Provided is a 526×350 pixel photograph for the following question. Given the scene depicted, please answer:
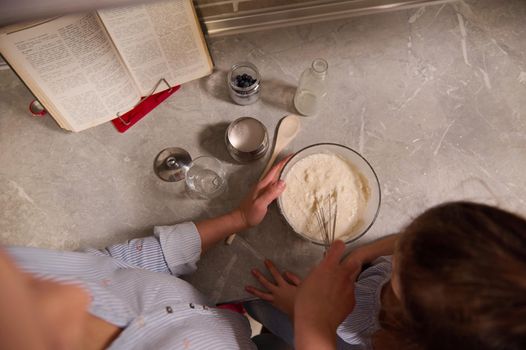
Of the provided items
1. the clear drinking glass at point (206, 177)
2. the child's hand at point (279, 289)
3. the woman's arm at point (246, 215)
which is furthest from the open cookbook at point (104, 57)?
the child's hand at point (279, 289)

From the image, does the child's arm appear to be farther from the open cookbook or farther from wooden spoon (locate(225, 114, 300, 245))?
the open cookbook

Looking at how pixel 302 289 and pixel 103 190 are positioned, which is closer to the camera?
pixel 302 289

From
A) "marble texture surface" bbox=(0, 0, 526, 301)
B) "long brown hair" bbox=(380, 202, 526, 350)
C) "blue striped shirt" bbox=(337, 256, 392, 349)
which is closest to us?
"long brown hair" bbox=(380, 202, 526, 350)

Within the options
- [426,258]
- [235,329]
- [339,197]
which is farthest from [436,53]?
[235,329]

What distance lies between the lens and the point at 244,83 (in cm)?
74

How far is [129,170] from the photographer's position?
733mm

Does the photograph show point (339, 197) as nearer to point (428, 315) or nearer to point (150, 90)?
point (428, 315)

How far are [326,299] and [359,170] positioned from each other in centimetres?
26

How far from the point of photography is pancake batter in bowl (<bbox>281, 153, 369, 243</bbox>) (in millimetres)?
660

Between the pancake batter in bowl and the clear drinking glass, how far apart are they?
0.14m

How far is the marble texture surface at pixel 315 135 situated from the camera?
0.70 m

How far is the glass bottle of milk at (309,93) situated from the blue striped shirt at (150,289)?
345 mm

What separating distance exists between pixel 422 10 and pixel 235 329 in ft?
2.73

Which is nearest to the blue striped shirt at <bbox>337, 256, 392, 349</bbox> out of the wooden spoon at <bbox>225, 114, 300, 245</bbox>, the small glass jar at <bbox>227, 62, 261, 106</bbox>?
the wooden spoon at <bbox>225, 114, 300, 245</bbox>
